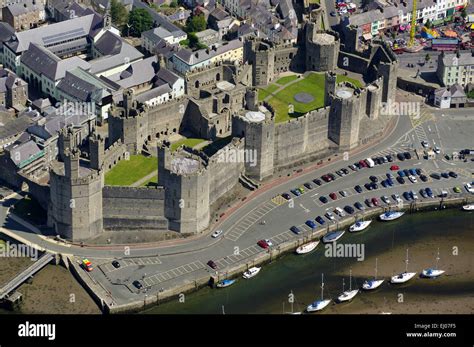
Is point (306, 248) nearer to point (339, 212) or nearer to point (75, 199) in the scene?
point (339, 212)

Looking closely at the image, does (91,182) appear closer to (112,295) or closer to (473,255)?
(112,295)

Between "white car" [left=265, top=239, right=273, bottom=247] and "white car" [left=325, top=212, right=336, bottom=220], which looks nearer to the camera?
"white car" [left=265, top=239, right=273, bottom=247]

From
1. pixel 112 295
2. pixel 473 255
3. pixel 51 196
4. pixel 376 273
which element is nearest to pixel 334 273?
pixel 376 273

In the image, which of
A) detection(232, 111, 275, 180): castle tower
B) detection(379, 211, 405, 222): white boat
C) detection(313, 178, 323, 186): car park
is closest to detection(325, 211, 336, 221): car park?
detection(379, 211, 405, 222): white boat

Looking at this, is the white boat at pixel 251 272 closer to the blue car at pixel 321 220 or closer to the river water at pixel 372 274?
the river water at pixel 372 274

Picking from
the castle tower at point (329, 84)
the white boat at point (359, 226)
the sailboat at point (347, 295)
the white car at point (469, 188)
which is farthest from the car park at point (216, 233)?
the white car at point (469, 188)

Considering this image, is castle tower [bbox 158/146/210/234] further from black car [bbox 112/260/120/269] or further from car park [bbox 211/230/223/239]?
black car [bbox 112/260/120/269]

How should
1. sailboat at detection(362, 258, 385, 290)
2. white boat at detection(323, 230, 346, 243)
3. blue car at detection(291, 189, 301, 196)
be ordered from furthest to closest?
blue car at detection(291, 189, 301, 196) < white boat at detection(323, 230, 346, 243) < sailboat at detection(362, 258, 385, 290)

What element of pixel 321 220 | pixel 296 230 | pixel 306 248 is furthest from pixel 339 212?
pixel 306 248
